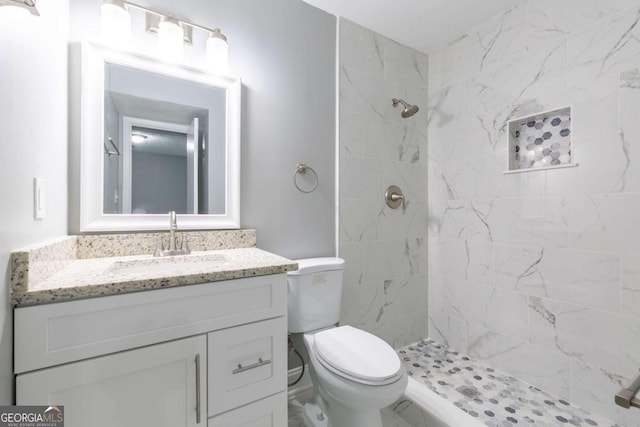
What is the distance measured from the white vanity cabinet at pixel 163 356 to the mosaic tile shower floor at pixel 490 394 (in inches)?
43.0

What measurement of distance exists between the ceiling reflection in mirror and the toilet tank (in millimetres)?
527

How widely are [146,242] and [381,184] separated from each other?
1.44 m

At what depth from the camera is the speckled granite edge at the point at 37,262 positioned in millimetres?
675

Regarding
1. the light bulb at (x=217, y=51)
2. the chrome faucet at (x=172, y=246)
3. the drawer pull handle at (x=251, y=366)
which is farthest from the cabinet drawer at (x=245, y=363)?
the light bulb at (x=217, y=51)

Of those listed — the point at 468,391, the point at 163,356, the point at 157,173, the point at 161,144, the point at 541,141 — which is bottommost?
the point at 468,391

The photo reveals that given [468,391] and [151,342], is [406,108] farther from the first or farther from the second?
[151,342]

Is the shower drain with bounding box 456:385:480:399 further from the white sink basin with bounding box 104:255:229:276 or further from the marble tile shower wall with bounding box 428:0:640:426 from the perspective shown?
the white sink basin with bounding box 104:255:229:276

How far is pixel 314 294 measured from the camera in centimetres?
148

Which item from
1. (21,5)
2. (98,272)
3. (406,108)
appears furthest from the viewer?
(406,108)

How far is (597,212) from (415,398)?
133 cm

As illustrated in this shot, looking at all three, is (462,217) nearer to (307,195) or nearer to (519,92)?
(519,92)

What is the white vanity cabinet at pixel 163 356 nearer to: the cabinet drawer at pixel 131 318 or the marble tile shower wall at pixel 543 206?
the cabinet drawer at pixel 131 318

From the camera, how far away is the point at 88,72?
3.88 feet

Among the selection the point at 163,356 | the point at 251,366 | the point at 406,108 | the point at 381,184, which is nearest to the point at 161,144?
the point at 163,356
